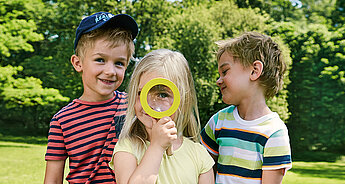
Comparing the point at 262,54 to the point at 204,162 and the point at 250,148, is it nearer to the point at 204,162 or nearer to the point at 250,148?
the point at 250,148

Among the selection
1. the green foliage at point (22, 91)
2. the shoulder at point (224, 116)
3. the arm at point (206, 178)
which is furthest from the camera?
the green foliage at point (22, 91)

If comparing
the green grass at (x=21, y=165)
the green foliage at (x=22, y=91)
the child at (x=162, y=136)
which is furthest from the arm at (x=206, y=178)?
the green foliage at (x=22, y=91)

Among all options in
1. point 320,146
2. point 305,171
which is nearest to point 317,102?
point 320,146

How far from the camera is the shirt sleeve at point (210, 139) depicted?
2.69m

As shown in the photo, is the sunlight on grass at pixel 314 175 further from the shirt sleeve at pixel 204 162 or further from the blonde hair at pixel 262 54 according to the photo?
the shirt sleeve at pixel 204 162

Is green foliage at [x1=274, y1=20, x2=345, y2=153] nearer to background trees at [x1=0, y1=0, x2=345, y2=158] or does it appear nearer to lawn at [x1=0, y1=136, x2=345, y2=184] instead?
background trees at [x1=0, y1=0, x2=345, y2=158]

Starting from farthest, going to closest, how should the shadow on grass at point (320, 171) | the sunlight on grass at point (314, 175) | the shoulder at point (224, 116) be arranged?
1. the shadow on grass at point (320, 171)
2. the sunlight on grass at point (314, 175)
3. the shoulder at point (224, 116)

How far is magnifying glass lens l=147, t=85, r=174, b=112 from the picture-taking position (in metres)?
1.89

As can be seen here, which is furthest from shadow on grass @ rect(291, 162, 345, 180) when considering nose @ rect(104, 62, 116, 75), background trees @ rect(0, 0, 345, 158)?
nose @ rect(104, 62, 116, 75)

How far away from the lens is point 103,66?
2379 mm

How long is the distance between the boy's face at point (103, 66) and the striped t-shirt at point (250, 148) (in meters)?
0.91

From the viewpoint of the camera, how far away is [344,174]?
53.0 feet

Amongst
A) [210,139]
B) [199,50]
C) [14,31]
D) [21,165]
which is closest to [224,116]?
[210,139]

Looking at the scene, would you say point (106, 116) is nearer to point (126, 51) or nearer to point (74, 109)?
point (74, 109)
